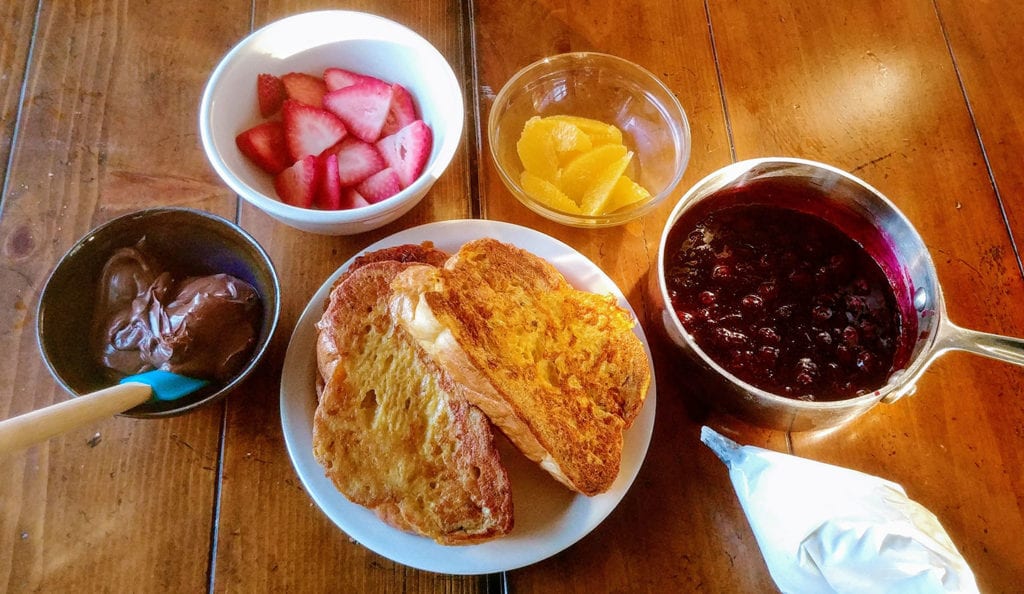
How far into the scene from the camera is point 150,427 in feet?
3.70

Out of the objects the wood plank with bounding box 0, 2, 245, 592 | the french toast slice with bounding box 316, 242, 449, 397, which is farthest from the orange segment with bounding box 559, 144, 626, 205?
the wood plank with bounding box 0, 2, 245, 592

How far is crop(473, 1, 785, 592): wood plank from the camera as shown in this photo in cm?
110

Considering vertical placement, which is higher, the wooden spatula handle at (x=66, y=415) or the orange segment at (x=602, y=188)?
the wooden spatula handle at (x=66, y=415)

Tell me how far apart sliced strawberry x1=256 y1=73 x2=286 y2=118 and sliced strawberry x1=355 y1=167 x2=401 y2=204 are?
23 centimetres

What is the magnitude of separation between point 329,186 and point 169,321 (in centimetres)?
36

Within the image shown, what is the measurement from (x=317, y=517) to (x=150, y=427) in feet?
1.07

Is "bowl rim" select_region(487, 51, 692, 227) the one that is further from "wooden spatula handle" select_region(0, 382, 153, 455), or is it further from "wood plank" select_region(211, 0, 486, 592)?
"wooden spatula handle" select_region(0, 382, 153, 455)

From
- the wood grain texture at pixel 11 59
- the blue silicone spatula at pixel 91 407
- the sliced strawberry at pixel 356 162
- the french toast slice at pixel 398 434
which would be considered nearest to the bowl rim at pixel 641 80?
the sliced strawberry at pixel 356 162

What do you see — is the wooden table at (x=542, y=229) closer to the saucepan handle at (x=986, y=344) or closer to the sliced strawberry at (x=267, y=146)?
the sliced strawberry at (x=267, y=146)

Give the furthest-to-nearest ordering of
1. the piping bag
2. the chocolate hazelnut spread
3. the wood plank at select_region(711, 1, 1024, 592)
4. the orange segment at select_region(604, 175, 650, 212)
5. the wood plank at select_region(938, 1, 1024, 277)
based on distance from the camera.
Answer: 1. the wood plank at select_region(938, 1, 1024, 277)
2. the orange segment at select_region(604, 175, 650, 212)
3. the wood plank at select_region(711, 1, 1024, 592)
4. the chocolate hazelnut spread
5. the piping bag

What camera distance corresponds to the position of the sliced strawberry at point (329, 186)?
3.96ft

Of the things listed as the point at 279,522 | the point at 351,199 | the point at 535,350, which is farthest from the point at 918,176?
the point at 279,522

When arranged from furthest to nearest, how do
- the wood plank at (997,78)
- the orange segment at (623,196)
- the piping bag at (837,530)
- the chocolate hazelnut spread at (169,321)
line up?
the wood plank at (997,78) < the orange segment at (623,196) < the chocolate hazelnut spread at (169,321) < the piping bag at (837,530)

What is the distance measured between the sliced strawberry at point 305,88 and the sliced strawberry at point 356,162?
116 mm
